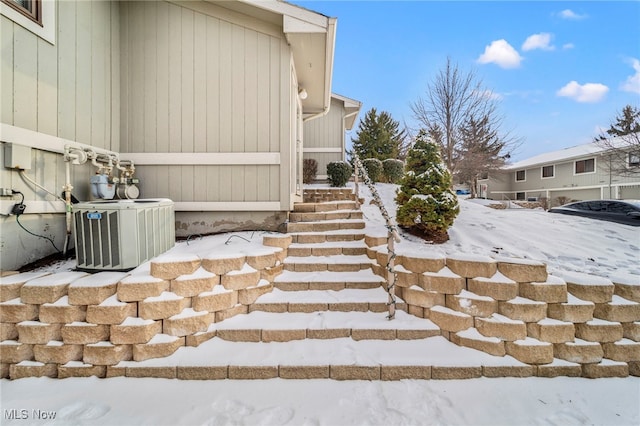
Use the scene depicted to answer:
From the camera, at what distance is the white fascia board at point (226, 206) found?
3.82 m

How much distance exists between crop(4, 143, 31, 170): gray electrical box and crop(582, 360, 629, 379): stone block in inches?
215

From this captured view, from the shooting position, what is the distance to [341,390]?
1.89 meters

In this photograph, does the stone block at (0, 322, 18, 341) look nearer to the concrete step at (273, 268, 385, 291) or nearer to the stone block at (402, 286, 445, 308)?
the concrete step at (273, 268, 385, 291)

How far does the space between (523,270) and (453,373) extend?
1.10 meters

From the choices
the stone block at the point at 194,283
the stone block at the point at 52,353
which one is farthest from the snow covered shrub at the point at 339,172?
the stone block at the point at 52,353

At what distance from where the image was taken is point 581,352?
213cm

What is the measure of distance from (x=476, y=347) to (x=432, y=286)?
0.59m

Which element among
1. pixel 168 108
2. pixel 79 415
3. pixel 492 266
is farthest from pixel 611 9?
pixel 79 415

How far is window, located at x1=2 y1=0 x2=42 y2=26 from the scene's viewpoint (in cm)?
250

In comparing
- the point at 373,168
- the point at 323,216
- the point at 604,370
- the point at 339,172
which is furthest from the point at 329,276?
the point at 373,168

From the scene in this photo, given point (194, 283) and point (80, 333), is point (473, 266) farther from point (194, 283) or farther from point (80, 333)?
point (80, 333)

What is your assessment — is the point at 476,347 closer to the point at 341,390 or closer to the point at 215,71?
the point at 341,390

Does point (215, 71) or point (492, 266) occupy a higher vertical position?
point (215, 71)

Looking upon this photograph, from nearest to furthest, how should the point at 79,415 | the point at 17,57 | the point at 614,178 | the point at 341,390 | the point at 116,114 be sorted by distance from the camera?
1. the point at 79,415
2. the point at 341,390
3. the point at 17,57
4. the point at 116,114
5. the point at 614,178
